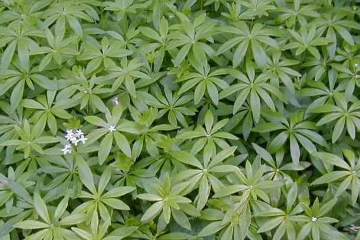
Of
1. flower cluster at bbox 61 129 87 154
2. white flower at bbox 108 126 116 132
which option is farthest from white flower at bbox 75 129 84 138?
white flower at bbox 108 126 116 132

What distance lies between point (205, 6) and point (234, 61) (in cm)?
90

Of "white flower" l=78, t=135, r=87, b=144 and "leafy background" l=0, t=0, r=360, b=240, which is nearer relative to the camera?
"leafy background" l=0, t=0, r=360, b=240

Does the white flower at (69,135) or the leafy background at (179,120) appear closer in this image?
the leafy background at (179,120)

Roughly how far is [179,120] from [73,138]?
650mm

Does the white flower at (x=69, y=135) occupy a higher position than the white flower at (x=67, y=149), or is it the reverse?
the white flower at (x=69, y=135)

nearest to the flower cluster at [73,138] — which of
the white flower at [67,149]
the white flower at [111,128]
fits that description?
the white flower at [67,149]

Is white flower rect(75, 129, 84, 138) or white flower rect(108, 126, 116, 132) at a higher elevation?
white flower rect(108, 126, 116, 132)

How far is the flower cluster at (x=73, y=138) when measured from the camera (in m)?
2.99

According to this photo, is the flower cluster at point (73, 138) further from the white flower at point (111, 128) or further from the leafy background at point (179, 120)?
the white flower at point (111, 128)

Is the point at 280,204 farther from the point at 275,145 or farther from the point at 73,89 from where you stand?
the point at 73,89

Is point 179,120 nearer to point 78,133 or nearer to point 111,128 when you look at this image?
point 111,128

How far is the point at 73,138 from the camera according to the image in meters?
2.99

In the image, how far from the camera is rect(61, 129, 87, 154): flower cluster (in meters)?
2.99

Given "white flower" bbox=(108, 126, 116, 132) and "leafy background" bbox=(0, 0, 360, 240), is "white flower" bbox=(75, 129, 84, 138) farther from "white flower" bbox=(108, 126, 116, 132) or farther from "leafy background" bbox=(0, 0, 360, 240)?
"white flower" bbox=(108, 126, 116, 132)
